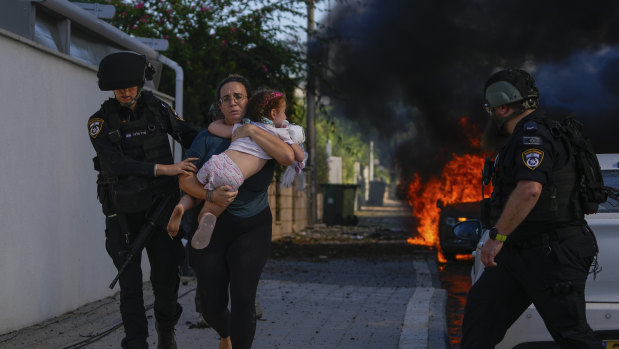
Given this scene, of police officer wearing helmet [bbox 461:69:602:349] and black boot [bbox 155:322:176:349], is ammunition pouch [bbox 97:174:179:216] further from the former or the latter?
police officer wearing helmet [bbox 461:69:602:349]

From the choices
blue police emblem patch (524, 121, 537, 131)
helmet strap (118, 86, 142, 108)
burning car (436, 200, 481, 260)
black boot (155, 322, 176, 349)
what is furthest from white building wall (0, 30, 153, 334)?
burning car (436, 200, 481, 260)

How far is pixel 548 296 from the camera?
3512 mm

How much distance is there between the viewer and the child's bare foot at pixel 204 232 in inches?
154

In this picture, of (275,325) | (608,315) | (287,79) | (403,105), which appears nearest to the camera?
(608,315)

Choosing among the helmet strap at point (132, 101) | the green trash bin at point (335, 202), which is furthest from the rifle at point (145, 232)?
the green trash bin at point (335, 202)

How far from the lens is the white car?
157 inches

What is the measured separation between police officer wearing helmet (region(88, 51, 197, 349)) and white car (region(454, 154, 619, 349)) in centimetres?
203

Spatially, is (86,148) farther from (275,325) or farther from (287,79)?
(287,79)

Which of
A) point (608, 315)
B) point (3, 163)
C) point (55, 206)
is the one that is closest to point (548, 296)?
point (608, 315)

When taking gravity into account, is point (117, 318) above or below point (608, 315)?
below

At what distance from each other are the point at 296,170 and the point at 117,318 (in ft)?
10.3

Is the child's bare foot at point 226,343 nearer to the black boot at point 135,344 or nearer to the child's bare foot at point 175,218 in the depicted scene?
the black boot at point 135,344

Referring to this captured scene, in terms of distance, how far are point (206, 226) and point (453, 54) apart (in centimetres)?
1581

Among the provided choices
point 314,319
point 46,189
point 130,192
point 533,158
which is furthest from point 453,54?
point 533,158
